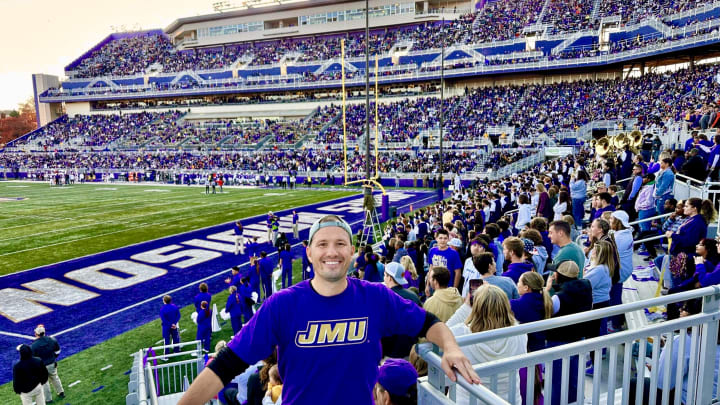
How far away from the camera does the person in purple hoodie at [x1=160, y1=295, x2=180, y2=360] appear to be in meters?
8.19

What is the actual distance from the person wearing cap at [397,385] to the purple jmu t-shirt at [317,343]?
0.22m

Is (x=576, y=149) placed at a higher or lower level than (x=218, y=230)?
higher

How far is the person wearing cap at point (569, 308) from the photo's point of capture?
3.70m

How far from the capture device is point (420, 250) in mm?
8625

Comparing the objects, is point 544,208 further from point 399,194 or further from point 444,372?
point 399,194

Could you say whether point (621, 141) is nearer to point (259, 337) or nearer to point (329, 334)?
point (329, 334)

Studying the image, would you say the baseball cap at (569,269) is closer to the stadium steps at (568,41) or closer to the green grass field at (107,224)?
the green grass field at (107,224)

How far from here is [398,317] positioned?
88.0 inches

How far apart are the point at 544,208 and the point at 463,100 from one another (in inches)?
1535

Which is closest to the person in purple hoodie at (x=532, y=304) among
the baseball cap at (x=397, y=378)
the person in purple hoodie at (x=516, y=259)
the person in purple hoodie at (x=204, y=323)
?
the person in purple hoodie at (x=516, y=259)

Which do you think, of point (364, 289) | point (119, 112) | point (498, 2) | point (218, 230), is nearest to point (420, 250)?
point (364, 289)

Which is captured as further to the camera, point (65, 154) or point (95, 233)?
point (65, 154)

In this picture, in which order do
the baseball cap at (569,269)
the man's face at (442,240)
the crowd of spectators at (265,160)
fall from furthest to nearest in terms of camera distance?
the crowd of spectators at (265,160) → the man's face at (442,240) → the baseball cap at (569,269)

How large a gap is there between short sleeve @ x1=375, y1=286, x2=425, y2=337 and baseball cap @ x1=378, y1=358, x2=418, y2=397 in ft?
0.79
